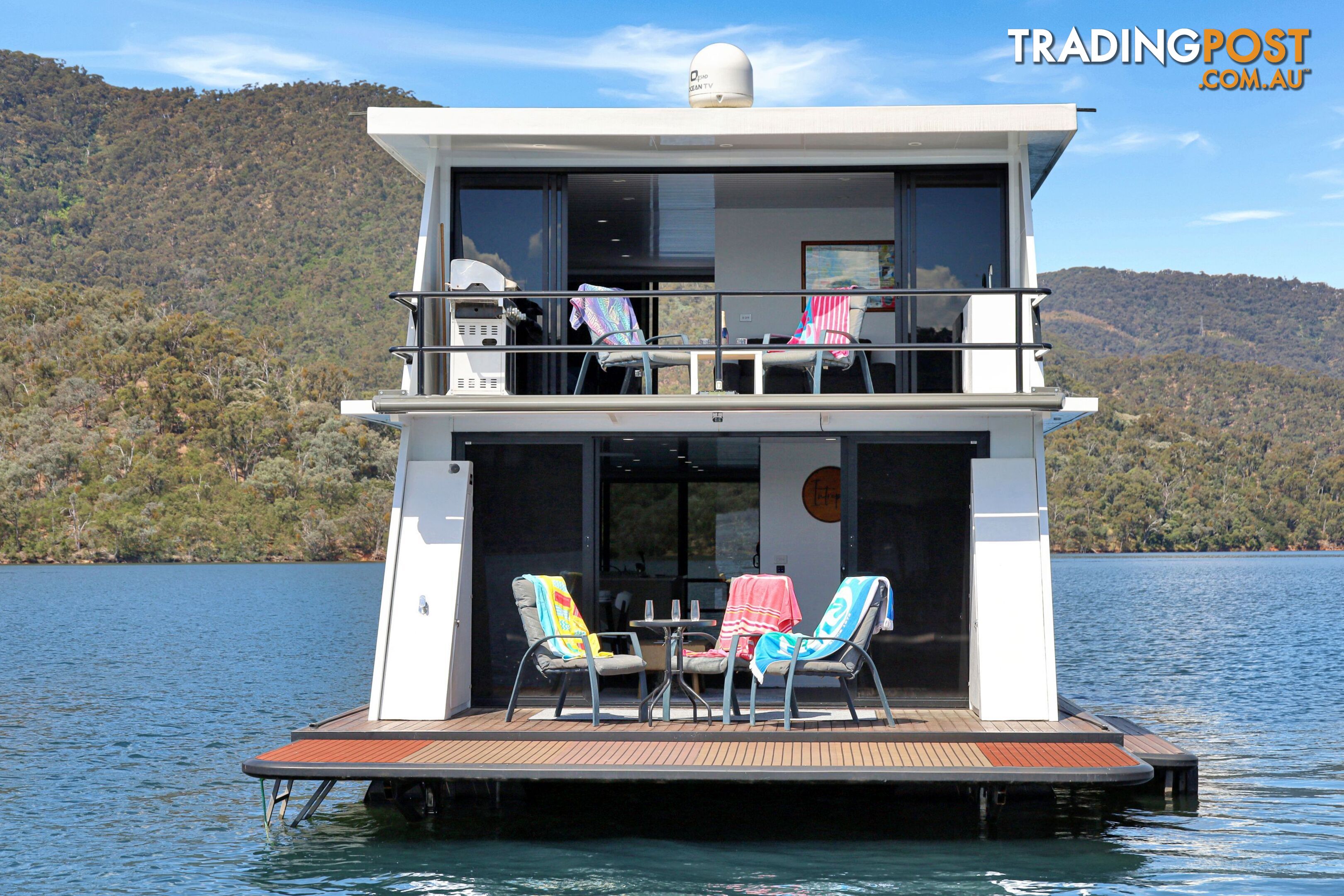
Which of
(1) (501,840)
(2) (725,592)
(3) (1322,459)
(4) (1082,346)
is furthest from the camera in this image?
(4) (1082,346)

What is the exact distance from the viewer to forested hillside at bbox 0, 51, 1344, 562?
208 feet

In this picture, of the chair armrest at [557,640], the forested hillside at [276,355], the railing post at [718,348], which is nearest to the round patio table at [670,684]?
the chair armrest at [557,640]

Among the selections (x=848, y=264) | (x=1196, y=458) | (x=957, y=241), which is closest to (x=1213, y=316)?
(x=1196, y=458)

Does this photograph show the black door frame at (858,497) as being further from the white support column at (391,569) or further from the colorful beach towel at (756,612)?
the white support column at (391,569)

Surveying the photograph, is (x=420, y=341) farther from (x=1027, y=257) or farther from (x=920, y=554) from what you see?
(x=1027, y=257)

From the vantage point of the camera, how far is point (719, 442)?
35.8 feet

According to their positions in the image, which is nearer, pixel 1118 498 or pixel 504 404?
pixel 504 404

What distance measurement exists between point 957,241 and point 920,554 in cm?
237

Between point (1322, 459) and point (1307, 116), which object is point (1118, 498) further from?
point (1307, 116)

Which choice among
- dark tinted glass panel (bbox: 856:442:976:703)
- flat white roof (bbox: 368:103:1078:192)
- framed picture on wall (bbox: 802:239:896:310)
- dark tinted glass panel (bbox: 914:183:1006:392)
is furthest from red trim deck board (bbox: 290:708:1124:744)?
framed picture on wall (bbox: 802:239:896:310)

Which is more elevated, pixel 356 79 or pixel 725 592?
pixel 356 79

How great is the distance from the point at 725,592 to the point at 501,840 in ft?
20.7

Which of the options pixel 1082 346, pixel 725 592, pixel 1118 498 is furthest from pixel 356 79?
pixel 725 592

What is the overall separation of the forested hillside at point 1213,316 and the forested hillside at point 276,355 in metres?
0.18
